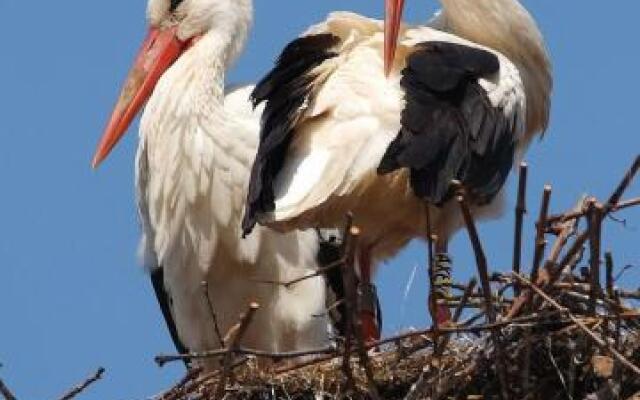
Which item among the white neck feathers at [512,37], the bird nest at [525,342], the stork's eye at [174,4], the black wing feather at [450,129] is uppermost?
the stork's eye at [174,4]

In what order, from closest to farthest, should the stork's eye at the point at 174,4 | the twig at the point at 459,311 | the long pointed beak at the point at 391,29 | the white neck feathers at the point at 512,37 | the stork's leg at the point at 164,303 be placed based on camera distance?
the twig at the point at 459,311
the long pointed beak at the point at 391,29
the white neck feathers at the point at 512,37
the stork's leg at the point at 164,303
the stork's eye at the point at 174,4

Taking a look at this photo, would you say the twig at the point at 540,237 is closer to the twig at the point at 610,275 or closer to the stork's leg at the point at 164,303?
the twig at the point at 610,275

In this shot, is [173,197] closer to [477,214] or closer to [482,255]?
[477,214]

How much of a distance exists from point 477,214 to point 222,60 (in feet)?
4.14

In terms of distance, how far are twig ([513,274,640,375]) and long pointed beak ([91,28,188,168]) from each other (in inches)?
114

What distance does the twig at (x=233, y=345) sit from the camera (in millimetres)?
6883

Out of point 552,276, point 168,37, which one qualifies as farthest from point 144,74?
point 552,276

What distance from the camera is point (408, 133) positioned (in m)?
8.29

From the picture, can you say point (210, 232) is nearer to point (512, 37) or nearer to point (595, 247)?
point (512, 37)

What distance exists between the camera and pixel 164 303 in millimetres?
9781

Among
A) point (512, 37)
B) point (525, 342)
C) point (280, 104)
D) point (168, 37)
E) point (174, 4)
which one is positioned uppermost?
point (174, 4)

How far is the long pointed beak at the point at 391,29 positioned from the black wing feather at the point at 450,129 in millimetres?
89

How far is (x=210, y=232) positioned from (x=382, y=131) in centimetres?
117

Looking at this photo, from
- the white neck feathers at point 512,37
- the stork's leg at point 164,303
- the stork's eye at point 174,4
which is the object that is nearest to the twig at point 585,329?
the white neck feathers at point 512,37
